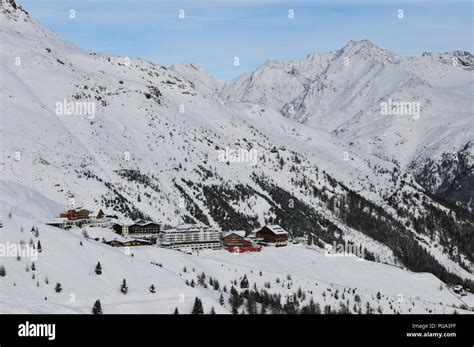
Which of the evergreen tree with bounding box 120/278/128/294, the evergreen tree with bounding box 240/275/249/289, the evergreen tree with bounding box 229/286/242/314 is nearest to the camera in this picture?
the evergreen tree with bounding box 120/278/128/294

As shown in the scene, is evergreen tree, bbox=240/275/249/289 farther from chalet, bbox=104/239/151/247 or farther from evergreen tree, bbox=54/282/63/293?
evergreen tree, bbox=54/282/63/293

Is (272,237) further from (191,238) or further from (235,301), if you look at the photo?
(235,301)

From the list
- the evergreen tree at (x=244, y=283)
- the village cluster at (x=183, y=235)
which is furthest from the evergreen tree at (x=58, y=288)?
the village cluster at (x=183, y=235)

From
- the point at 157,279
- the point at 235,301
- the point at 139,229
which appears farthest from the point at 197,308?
the point at 139,229

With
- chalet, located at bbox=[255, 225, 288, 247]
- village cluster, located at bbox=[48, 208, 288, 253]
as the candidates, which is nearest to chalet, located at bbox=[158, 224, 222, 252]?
village cluster, located at bbox=[48, 208, 288, 253]

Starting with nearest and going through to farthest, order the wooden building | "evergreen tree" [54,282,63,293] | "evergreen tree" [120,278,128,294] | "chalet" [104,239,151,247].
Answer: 1. "evergreen tree" [54,282,63,293]
2. "evergreen tree" [120,278,128,294]
3. "chalet" [104,239,151,247]
4. the wooden building

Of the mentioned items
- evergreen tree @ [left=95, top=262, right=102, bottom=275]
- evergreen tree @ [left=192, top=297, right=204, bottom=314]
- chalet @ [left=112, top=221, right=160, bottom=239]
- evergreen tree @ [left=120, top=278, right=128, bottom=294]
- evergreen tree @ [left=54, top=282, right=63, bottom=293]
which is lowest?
evergreen tree @ [left=192, top=297, right=204, bottom=314]
